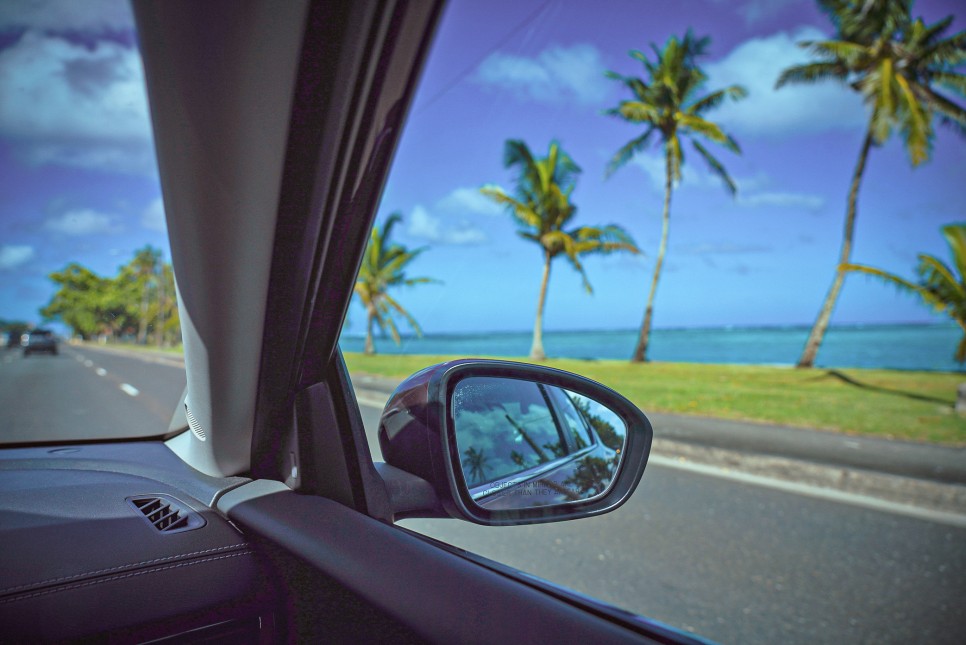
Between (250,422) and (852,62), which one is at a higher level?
(852,62)

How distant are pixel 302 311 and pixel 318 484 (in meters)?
0.44

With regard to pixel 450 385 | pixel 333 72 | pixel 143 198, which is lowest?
pixel 450 385

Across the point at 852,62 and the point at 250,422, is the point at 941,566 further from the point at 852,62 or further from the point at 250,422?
the point at 852,62

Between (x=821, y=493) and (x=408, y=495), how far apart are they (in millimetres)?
4248

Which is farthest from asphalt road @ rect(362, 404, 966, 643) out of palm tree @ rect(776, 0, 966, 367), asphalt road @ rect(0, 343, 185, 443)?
palm tree @ rect(776, 0, 966, 367)

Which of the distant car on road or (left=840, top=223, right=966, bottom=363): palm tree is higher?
(left=840, top=223, right=966, bottom=363): palm tree

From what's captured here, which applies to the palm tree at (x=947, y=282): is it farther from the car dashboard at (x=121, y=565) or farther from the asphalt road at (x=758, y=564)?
the car dashboard at (x=121, y=565)

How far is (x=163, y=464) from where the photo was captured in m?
1.75

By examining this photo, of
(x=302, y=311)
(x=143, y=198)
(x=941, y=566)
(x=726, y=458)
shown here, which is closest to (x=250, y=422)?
(x=302, y=311)

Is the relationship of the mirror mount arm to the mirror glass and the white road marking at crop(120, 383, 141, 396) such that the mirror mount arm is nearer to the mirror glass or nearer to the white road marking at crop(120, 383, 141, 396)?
the mirror glass

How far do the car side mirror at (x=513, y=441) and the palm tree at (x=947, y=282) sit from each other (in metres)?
9.22

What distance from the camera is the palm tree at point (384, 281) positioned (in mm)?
1676

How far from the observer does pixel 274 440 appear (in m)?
1.58

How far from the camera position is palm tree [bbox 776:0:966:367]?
452 inches
